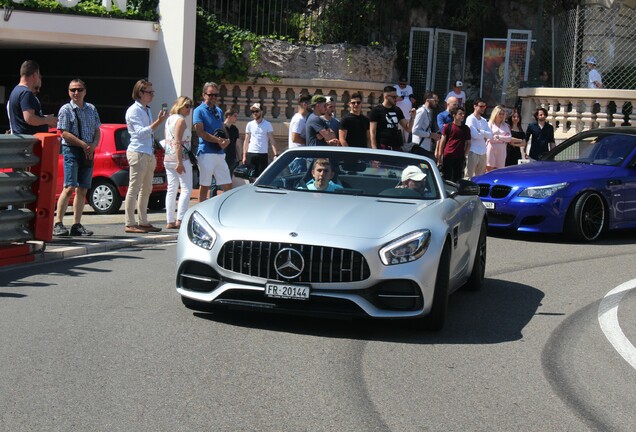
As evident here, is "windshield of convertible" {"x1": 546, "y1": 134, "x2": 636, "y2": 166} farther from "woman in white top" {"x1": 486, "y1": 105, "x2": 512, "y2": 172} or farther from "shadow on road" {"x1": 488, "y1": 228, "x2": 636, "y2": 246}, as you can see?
"woman in white top" {"x1": 486, "y1": 105, "x2": 512, "y2": 172}

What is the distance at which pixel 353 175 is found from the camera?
939cm

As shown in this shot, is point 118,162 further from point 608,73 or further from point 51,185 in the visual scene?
point 608,73

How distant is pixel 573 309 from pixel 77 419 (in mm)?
5257

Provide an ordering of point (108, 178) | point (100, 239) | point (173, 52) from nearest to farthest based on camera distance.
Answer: point (100, 239) → point (108, 178) → point (173, 52)

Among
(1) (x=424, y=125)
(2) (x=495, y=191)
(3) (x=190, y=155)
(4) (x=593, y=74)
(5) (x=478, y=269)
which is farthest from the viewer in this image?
(4) (x=593, y=74)

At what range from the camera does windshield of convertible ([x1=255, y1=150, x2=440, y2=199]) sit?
9.24 metres

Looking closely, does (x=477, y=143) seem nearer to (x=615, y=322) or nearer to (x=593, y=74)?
(x=593, y=74)

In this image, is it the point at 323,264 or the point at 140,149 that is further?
the point at 140,149

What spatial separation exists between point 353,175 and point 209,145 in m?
5.34

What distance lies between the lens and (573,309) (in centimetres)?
955

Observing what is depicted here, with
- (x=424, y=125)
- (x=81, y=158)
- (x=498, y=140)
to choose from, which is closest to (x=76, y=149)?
(x=81, y=158)

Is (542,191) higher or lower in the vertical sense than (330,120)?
lower

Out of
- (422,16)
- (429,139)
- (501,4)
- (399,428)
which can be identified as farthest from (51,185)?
(501,4)

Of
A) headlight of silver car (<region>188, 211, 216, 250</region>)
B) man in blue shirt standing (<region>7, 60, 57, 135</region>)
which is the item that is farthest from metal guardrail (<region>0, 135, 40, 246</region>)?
headlight of silver car (<region>188, 211, 216, 250</region>)
